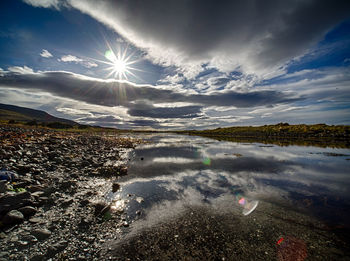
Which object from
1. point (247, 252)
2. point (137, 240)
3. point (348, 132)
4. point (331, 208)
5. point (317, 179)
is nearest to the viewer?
point (247, 252)

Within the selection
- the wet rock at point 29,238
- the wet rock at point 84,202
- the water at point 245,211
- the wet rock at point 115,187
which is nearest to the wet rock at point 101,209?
the wet rock at point 84,202

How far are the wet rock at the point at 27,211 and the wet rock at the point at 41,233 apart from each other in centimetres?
136

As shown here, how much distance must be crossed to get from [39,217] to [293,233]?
9.66 metres

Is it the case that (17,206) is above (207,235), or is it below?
above

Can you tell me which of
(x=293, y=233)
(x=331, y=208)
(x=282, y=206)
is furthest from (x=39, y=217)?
(x=331, y=208)

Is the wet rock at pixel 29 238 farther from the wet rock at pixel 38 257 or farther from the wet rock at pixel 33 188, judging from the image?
the wet rock at pixel 33 188

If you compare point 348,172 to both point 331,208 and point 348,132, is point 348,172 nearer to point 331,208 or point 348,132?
point 331,208

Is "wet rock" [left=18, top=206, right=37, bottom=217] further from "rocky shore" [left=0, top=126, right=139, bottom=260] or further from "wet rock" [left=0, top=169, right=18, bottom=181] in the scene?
"wet rock" [left=0, top=169, right=18, bottom=181]

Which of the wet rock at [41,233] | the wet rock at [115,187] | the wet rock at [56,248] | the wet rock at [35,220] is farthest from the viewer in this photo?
the wet rock at [115,187]

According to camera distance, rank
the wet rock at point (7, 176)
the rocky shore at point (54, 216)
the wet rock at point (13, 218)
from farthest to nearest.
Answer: the wet rock at point (7, 176) → the wet rock at point (13, 218) → the rocky shore at point (54, 216)

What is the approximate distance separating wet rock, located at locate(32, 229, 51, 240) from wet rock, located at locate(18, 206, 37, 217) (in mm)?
1358

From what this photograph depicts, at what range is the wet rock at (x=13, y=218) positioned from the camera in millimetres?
5142

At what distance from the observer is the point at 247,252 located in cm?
445

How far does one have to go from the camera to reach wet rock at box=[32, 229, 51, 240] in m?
4.80
